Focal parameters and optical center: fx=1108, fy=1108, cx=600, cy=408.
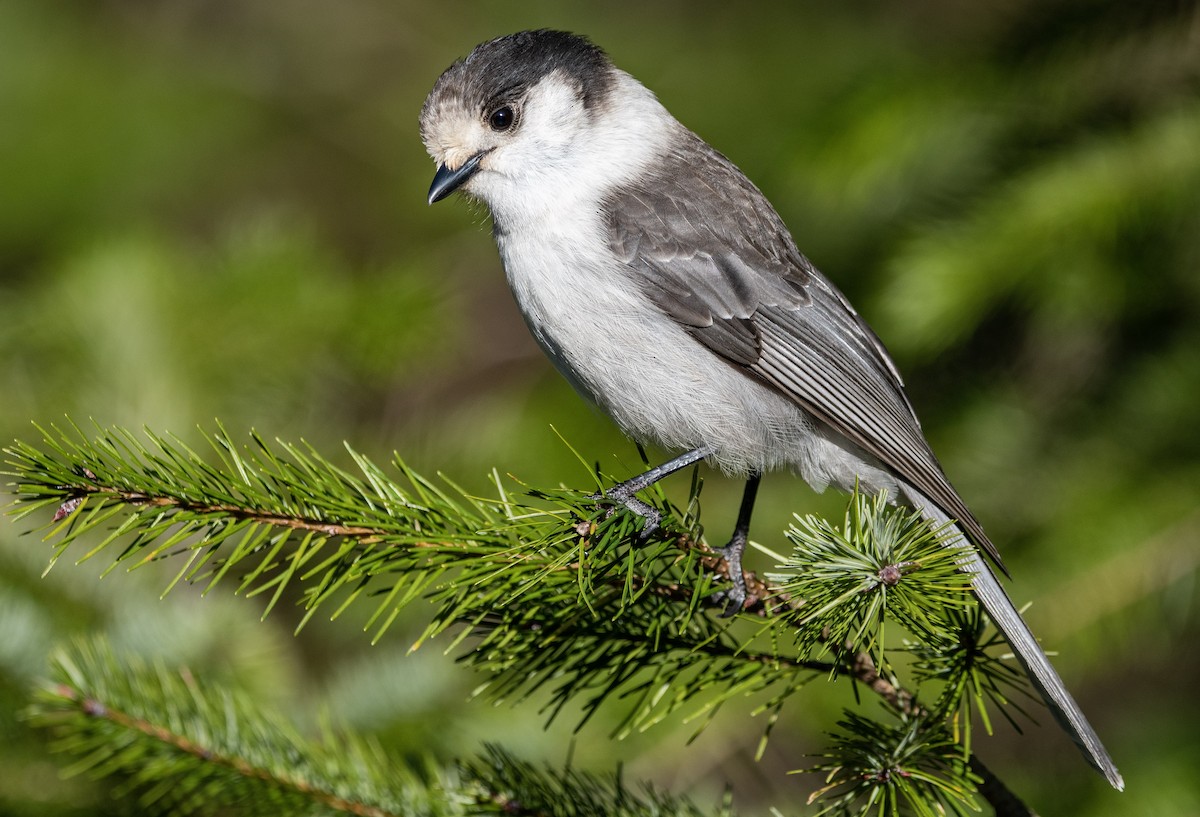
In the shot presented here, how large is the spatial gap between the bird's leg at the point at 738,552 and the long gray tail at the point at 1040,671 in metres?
0.36

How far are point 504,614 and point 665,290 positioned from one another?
3.51ft

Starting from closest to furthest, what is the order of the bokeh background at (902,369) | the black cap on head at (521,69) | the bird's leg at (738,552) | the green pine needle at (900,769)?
1. the green pine needle at (900,769)
2. the bird's leg at (738,552)
3. the bokeh background at (902,369)
4. the black cap on head at (521,69)

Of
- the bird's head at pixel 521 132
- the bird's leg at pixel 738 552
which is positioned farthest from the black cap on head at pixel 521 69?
the bird's leg at pixel 738 552

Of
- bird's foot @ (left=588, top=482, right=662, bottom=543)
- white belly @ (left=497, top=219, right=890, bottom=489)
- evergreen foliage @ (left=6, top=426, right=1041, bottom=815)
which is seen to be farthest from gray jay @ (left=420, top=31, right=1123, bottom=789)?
evergreen foliage @ (left=6, top=426, right=1041, bottom=815)

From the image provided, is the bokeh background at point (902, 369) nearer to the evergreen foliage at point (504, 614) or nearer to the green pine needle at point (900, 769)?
the evergreen foliage at point (504, 614)

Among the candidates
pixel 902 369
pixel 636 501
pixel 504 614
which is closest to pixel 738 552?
pixel 636 501

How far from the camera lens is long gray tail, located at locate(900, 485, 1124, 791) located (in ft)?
6.52

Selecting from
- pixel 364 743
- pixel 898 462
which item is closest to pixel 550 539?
pixel 364 743

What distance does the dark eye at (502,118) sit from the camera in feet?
9.07

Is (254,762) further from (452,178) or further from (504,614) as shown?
(452,178)

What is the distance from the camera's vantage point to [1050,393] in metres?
3.43

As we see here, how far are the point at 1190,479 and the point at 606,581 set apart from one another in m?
1.78

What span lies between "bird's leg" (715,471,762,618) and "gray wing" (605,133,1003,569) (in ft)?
0.95

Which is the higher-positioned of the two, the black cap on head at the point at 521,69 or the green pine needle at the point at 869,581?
the black cap on head at the point at 521,69
